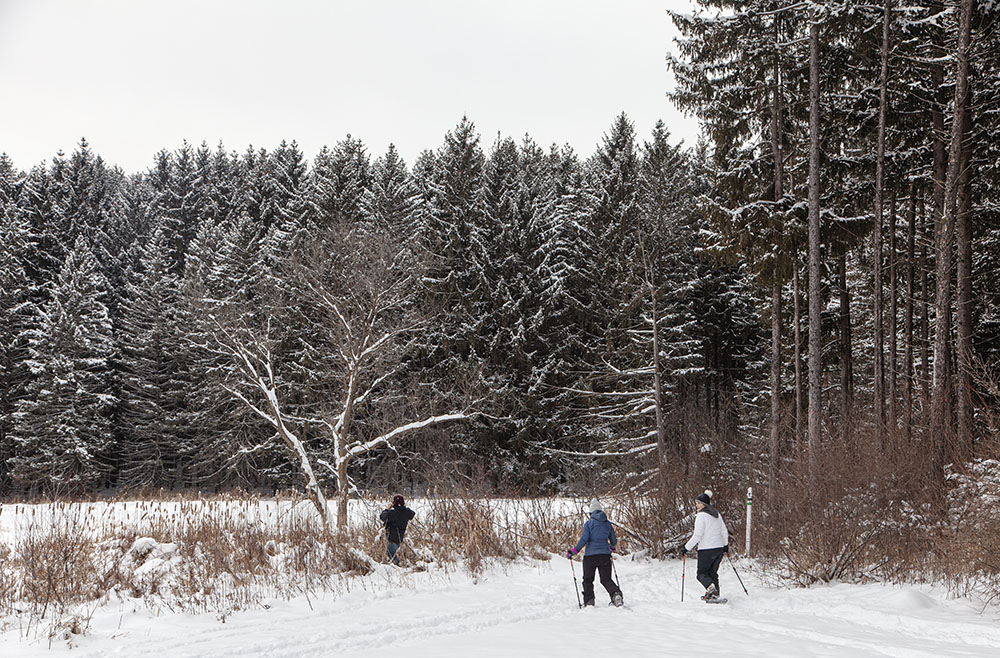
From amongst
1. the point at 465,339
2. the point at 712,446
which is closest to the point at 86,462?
the point at 465,339

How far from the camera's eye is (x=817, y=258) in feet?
57.8

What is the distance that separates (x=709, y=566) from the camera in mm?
10961

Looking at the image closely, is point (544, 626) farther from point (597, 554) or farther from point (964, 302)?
point (964, 302)

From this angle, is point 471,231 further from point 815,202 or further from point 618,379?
point 815,202

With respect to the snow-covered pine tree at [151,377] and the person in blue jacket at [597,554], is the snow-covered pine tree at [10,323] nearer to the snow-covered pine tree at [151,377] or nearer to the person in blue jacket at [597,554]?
the snow-covered pine tree at [151,377]

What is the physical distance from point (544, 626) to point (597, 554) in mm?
2019

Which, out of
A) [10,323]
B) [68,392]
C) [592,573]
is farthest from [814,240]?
[10,323]

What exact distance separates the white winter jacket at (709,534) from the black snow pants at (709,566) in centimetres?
9

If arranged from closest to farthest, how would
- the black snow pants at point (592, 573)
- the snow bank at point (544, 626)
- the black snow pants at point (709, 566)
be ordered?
the snow bank at point (544, 626) < the black snow pants at point (592, 573) < the black snow pants at point (709, 566)

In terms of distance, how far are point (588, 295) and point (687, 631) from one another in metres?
24.3

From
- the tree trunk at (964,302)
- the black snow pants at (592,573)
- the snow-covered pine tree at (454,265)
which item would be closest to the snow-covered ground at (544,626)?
the black snow pants at (592,573)

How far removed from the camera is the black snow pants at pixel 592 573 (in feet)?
34.5

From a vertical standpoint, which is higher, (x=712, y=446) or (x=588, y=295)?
(x=588, y=295)

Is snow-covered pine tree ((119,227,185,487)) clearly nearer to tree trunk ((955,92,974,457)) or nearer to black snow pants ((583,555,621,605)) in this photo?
black snow pants ((583,555,621,605))
